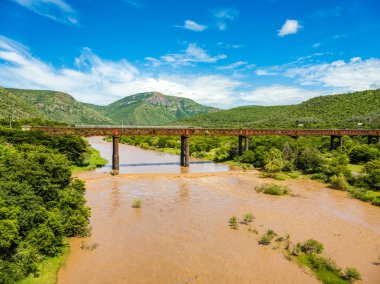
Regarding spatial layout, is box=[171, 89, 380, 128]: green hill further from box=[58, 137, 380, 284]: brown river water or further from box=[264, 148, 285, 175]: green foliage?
box=[58, 137, 380, 284]: brown river water

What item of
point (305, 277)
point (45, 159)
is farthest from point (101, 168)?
point (305, 277)

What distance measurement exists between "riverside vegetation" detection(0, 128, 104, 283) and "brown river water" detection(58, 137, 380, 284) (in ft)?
4.18

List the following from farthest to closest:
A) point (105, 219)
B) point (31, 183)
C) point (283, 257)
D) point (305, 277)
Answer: point (105, 219)
point (31, 183)
point (283, 257)
point (305, 277)

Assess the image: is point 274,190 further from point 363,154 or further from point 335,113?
point 335,113

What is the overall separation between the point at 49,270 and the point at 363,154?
57.6 metres

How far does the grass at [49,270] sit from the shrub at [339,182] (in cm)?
3426

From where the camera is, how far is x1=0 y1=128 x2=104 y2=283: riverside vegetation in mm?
15406

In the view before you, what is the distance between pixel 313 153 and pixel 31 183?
44023 millimetres

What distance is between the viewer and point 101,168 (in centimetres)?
5456

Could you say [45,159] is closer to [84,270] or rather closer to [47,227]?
[47,227]

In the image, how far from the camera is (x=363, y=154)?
56969 millimetres

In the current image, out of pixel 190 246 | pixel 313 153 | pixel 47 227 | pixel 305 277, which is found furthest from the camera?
pixel 313 153

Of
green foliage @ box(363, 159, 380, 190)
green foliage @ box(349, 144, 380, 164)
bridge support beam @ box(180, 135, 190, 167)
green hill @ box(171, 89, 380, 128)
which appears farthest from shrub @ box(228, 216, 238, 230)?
green hill @ box(171, 89, 380, 128)

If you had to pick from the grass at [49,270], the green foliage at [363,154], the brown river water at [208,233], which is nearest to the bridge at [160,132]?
the green foliage at [363,154]
